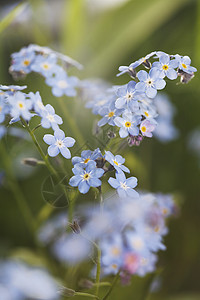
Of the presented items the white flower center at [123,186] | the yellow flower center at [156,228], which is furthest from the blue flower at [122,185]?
the yellow flower center at [156,228]

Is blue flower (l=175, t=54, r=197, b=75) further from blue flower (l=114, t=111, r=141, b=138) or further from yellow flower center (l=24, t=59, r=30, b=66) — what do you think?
yellow flower center (l=24, t=59, r=30, b=66)

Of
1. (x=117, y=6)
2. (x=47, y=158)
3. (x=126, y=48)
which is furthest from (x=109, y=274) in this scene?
(x=117, y=6)

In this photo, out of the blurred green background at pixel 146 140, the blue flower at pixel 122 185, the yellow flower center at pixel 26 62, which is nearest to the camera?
the blue flower at pixel 122 185

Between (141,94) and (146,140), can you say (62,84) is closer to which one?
(141,94)

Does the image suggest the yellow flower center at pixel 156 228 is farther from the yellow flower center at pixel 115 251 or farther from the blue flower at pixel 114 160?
the blue flower at pixel 114 160

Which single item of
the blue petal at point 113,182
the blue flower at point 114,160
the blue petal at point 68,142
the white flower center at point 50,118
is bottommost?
the blue petal at point 113,182

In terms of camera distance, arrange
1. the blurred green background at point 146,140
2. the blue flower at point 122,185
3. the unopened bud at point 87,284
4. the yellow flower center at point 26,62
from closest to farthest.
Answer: the blue flower at point 122,185, the unopened bud at point 87,284, the yellow flower center at point 26,62, the blurred green background at point 146,140

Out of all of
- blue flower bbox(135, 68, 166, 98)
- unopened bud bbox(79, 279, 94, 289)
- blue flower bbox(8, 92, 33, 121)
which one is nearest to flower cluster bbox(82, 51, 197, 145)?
blue flower bbox(135, 68, 166, 98)
